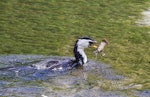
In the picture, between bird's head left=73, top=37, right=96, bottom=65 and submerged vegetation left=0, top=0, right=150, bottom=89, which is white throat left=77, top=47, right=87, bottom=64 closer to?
bird's head left=73, top=37, right=96, bottom=65

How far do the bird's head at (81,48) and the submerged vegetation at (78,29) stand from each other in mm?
493

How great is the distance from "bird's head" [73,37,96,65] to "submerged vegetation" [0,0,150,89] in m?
0.49

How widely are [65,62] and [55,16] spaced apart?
582cm

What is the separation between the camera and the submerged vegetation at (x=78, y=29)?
13.9m

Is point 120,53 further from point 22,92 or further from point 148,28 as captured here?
point 22,92

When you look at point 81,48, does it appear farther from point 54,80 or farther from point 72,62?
point 54,80

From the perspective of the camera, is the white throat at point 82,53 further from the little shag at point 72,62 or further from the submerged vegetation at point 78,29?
the submerged vegetation at point 78,29

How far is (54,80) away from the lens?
38.5 ft

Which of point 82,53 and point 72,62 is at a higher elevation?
point 82,53

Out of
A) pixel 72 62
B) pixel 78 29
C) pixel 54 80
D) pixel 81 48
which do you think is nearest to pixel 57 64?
pixel 72 62

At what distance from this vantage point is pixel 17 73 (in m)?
12.0

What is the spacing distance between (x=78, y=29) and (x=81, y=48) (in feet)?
11.4

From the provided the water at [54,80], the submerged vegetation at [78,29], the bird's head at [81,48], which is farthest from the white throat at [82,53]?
the submerged vegetation at [78,29]

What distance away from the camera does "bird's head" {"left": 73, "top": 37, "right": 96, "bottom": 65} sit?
13.2 meters
